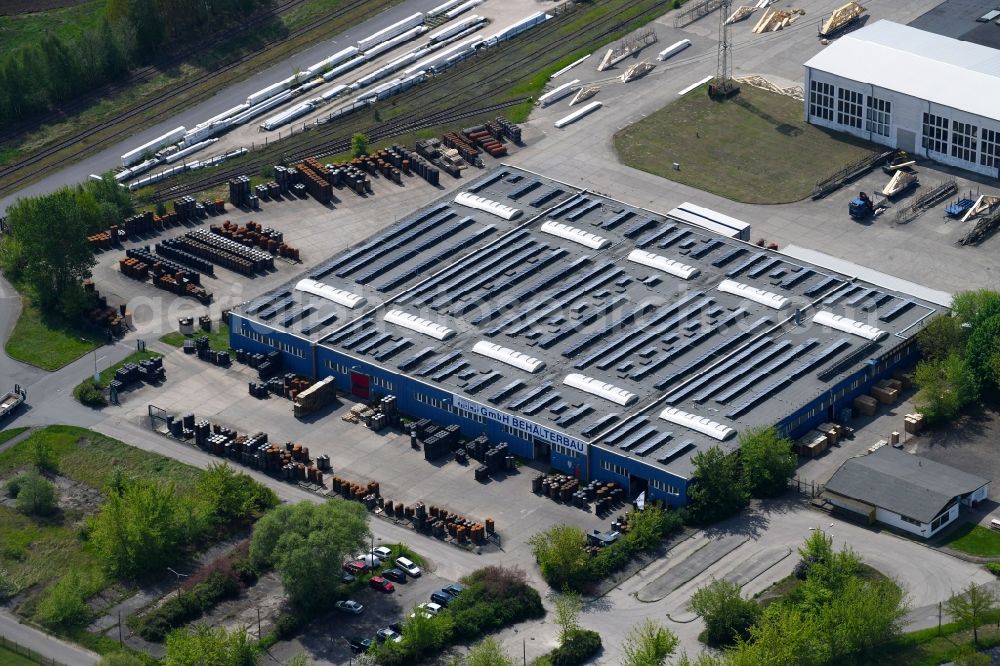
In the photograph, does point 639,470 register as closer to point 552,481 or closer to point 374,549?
point 552,481

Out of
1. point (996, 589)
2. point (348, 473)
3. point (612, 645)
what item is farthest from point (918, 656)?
point (348, 473)

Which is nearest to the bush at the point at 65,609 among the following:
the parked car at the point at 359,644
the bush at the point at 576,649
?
the parked car at the point at 359,644

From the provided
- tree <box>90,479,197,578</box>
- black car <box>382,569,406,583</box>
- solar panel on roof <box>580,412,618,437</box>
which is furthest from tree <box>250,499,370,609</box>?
solar panel on roof <box>580,412,618,437</box>

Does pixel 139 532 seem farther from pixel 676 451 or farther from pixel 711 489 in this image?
pixel 711 489

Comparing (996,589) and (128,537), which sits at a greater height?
(128,537)

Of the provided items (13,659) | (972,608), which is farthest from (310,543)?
(972,608)

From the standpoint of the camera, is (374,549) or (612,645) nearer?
(612,645)

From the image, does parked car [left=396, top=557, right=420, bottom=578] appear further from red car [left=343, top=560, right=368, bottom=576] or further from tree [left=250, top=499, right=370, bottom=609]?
tree [left=250, top=499, right=370, bottom=609]
